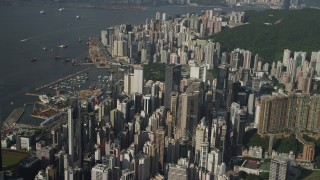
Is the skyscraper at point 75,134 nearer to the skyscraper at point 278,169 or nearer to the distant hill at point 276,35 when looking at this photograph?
the skyscraper at point 278,169

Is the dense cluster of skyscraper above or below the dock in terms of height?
above

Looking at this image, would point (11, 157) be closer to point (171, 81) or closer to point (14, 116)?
point (14, 116)

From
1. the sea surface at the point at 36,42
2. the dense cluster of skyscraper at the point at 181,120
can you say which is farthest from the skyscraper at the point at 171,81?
the sea surface at the point at 36,42

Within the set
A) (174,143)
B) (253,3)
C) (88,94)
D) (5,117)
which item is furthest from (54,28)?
(253,3)

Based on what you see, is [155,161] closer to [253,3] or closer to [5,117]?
[5,117]

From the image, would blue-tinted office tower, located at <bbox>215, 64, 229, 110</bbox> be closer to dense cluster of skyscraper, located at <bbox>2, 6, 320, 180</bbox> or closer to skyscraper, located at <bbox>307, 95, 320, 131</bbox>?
dense cluster of skyscraper, located at <bbox>2, 6, 320, 180</bbox>

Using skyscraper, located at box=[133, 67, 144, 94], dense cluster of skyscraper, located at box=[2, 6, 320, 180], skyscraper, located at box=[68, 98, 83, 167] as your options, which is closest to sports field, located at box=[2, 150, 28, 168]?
dense cluster of skyscraper, located at box=[2, 6, 320, 180]
